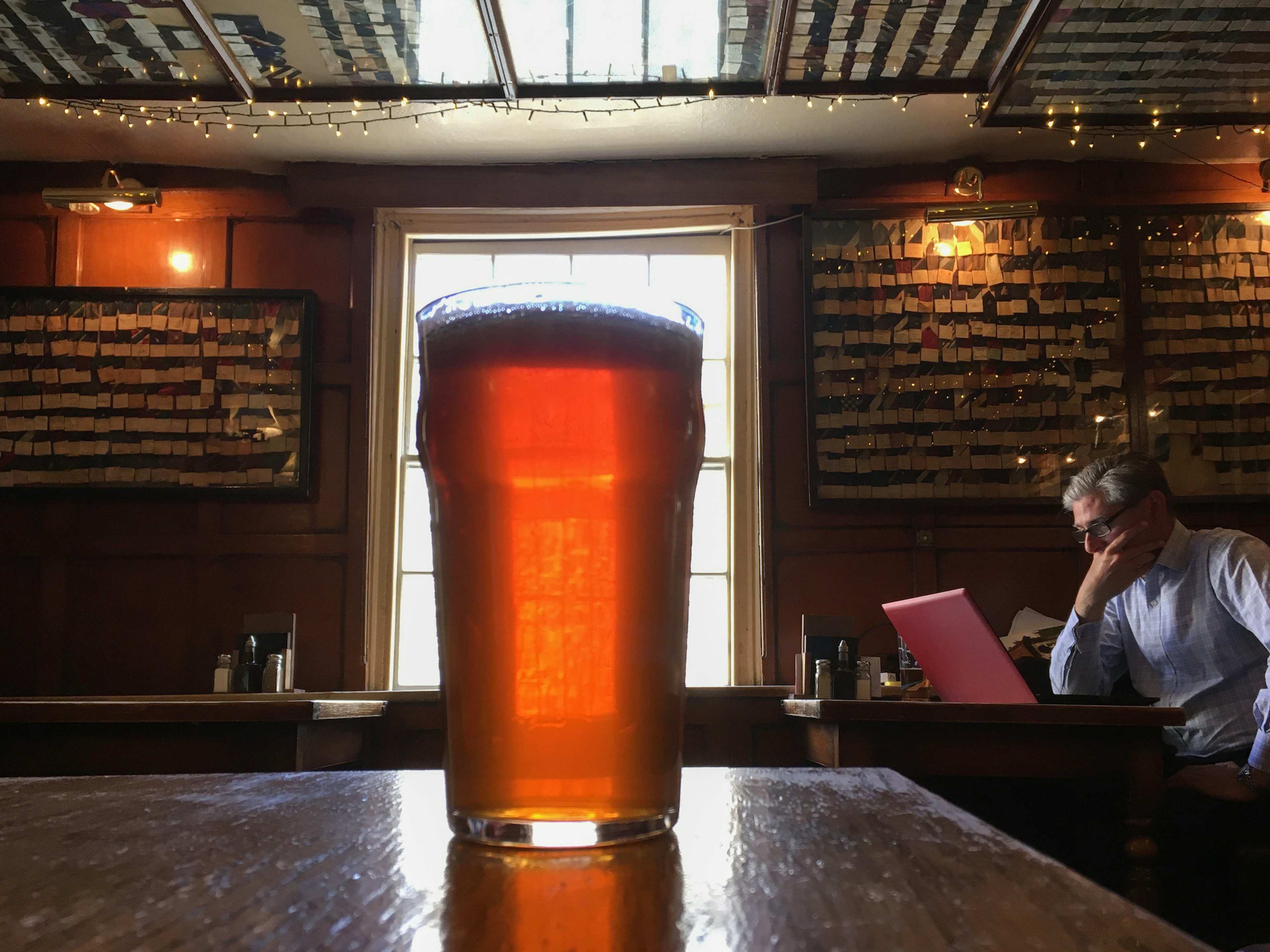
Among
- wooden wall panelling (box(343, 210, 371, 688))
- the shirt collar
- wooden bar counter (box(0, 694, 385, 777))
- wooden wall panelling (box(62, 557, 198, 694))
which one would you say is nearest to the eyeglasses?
the shirt collar

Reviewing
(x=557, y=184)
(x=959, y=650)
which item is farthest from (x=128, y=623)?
(x=959, y=650)

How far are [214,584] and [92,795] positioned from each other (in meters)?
3.86

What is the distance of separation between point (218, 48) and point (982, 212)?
8.76 ft

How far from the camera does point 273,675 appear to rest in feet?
11.5

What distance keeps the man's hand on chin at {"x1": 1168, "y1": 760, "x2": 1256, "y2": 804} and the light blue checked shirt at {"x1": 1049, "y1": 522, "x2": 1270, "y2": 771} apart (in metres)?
0.16

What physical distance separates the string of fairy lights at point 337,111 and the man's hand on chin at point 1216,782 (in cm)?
238

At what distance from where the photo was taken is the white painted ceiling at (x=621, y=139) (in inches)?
150

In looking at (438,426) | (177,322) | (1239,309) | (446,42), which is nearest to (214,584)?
(177,322)

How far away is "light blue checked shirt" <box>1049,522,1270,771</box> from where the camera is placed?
265cm

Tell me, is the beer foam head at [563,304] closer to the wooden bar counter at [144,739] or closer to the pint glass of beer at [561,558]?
the pint glass of beer at [561,558]

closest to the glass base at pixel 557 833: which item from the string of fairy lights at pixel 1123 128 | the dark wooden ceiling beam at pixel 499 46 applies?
the dark wooden ceiling beam at pixel 499 46

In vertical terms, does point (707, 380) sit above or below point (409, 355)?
below

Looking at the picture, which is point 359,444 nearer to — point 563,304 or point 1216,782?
point 1216,782

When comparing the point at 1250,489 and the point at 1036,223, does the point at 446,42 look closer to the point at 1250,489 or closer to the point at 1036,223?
the point at 1036,223
